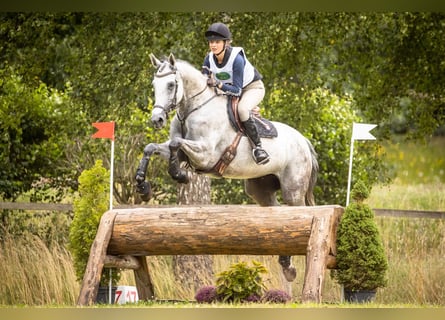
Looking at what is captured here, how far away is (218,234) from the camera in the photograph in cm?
810

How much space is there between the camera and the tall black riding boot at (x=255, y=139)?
27.6 feet

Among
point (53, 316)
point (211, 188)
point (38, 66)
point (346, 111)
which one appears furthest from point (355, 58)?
point (53, 316)

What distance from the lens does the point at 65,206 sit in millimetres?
Result: 11414

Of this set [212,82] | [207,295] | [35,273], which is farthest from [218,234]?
[35,273]

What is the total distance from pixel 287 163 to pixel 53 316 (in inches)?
94.6

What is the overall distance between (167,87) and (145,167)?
66cm

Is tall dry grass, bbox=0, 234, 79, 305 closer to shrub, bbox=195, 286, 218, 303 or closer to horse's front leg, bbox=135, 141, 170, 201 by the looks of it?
shrub, bbox=195, 286, 218, 303

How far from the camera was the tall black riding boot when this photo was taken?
8406mm

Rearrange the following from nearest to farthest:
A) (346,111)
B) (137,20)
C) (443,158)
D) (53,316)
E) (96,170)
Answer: (53,316), (96,170), (137,20), (346,111), (443,158)

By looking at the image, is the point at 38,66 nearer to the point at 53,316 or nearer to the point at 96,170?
the point at 96,170

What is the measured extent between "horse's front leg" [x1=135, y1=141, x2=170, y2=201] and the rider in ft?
2.42

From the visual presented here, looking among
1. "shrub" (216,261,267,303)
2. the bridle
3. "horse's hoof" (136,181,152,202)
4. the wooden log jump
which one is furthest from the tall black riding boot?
"horse's hoof" (136,181,152,202)

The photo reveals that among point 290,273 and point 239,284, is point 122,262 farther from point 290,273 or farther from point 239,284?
point 290,273

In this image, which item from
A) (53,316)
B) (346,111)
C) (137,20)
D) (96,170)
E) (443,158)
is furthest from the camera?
(443,158)
